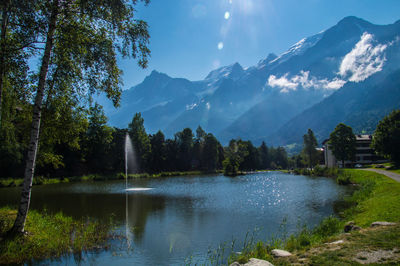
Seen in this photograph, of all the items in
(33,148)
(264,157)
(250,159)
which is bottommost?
(33,148)

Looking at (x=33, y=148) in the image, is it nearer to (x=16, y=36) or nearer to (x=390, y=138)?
(x=16, y=36)

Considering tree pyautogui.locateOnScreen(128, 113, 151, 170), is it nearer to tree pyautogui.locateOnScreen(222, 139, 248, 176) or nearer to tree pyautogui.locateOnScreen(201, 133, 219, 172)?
tree pyautogui.locateOnScreen(222, 139, 248, 176)

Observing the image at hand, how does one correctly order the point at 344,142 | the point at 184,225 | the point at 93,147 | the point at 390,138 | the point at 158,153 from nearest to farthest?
the point at 184,225 → the point at 390,138 → the point at 93,147 → the point at 344,142 → the point at 158,153

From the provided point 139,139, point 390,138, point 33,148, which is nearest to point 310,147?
point 390,138

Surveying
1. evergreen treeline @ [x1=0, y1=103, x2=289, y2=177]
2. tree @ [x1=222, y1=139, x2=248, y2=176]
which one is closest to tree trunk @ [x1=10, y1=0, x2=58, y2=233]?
evergreen treeline @ [x1=0, y1=103, x2=289, y2=177]

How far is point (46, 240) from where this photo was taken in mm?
14289

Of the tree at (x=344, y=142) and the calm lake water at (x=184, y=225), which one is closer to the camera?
the calm lake water at (x=184, y=225)

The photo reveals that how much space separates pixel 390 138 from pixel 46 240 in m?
72.6

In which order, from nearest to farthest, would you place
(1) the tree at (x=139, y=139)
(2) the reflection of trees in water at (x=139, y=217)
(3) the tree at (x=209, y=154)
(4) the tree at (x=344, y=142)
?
1. (2) the reflection of trees in water at (x=139, y=217)
2. (4) the tree at (x=344, y=142)
3. (1) the tree at (x=139, y=139)
4. (3) the tree at (x=209, y=154)

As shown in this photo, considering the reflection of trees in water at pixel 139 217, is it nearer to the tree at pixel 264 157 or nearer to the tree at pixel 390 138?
the tree at pixel 390 138

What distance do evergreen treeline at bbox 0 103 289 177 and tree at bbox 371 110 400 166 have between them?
52.8 m

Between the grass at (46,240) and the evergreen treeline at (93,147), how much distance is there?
442 cm

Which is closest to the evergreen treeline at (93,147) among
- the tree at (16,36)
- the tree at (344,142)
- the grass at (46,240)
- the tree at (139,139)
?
the tree at (139,139)

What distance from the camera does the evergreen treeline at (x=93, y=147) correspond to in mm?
17109
